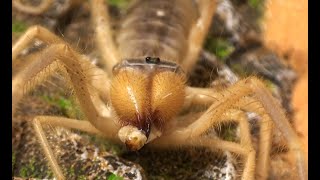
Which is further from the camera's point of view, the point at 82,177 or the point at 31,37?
the point at 31,37

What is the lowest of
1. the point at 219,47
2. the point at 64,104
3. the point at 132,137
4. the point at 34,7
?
the point at 132,137

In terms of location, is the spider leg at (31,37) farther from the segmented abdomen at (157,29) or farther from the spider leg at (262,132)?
the spider leg at (262,132)

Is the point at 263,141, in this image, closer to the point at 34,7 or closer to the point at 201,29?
the point at 201,29

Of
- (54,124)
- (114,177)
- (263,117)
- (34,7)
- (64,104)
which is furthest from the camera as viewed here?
(34,7)

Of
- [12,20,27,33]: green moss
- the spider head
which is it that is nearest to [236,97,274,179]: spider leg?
the spider head

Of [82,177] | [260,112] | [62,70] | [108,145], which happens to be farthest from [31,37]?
[260,112]

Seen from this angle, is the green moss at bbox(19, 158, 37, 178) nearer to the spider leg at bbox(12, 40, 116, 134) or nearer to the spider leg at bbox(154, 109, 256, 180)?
the spider leg at bbox(12, 40, 116, 134)

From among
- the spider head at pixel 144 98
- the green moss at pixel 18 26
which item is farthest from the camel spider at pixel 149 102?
the green moss at pixel 18 26

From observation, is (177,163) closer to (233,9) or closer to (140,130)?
(140,130)
